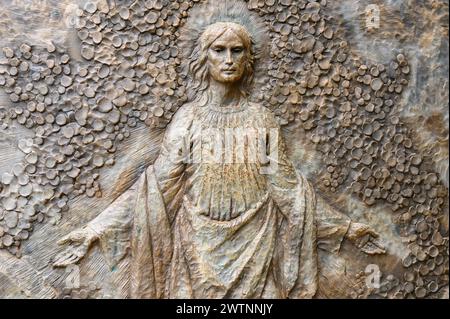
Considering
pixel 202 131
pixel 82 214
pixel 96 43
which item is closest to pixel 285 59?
pixel 202 131

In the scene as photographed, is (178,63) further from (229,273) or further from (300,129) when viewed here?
(229,273)

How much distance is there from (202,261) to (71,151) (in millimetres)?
730

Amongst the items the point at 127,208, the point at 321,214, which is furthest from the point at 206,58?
the point at 321,214

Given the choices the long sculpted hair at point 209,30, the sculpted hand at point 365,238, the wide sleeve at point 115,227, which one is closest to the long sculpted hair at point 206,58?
the long sculpted hair at point 209,30

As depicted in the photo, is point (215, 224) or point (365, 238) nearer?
point (215, 224)

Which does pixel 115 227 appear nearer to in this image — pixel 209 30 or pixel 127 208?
pixel 127 208

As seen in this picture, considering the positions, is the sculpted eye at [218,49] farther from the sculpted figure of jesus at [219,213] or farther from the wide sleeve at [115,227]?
the wide sleeve at [115,227]

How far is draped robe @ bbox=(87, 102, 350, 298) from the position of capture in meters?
3.58

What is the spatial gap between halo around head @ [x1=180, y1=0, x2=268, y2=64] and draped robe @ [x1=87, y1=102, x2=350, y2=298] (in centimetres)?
27

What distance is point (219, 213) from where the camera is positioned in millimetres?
3600

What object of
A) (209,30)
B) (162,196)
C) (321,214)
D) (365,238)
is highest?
(209,30)

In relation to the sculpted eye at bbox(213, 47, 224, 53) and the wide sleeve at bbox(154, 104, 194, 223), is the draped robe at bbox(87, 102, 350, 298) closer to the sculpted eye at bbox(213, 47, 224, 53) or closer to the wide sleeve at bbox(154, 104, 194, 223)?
the wide sleeve at bbox(154, 104, 194, 223)

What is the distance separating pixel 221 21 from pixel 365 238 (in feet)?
3.75

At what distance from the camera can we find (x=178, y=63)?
3660 mm
